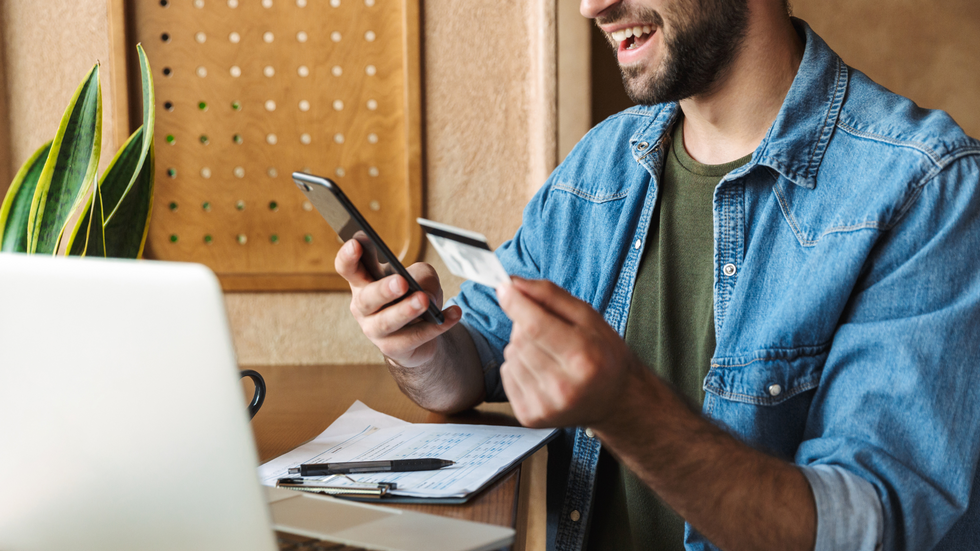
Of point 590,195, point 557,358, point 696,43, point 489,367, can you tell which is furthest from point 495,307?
point 557,358

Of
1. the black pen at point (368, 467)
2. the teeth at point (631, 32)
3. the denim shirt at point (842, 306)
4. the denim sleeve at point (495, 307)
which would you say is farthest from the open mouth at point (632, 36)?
the black pen at point (368, 467)

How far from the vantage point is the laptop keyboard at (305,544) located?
19.1 inches

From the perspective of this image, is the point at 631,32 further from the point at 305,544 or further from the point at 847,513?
the point at 305,544

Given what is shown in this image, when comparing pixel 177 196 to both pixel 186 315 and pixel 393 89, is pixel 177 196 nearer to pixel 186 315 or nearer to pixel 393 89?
pixel 393 89

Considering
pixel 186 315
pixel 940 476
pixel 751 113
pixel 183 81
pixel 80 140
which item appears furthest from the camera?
pixel 183 81

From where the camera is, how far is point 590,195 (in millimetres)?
1069

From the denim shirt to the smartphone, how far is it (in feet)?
0.92

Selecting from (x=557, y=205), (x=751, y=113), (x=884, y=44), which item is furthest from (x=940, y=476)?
(x=884, y=44)

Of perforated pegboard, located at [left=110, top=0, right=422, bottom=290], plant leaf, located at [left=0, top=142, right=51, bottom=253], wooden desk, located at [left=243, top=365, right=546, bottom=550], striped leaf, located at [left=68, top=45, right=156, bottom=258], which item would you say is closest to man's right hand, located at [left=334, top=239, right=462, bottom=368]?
wooden desk, located at [left=243, top=365, right=546, bottom=550]

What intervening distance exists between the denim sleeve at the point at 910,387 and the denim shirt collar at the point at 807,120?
13 cm

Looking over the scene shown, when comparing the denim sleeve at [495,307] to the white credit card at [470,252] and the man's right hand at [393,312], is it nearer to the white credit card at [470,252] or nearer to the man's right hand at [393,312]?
the man's right hand at [393,312]

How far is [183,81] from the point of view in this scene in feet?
4.33

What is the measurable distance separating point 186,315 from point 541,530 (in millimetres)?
1172

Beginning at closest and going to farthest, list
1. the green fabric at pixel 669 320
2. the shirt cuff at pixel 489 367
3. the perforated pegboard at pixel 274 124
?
the green fabric at pixel 669 320 < the shirt cuff at pixel 489 367 < the perforated pegboard at pixel 274 124
